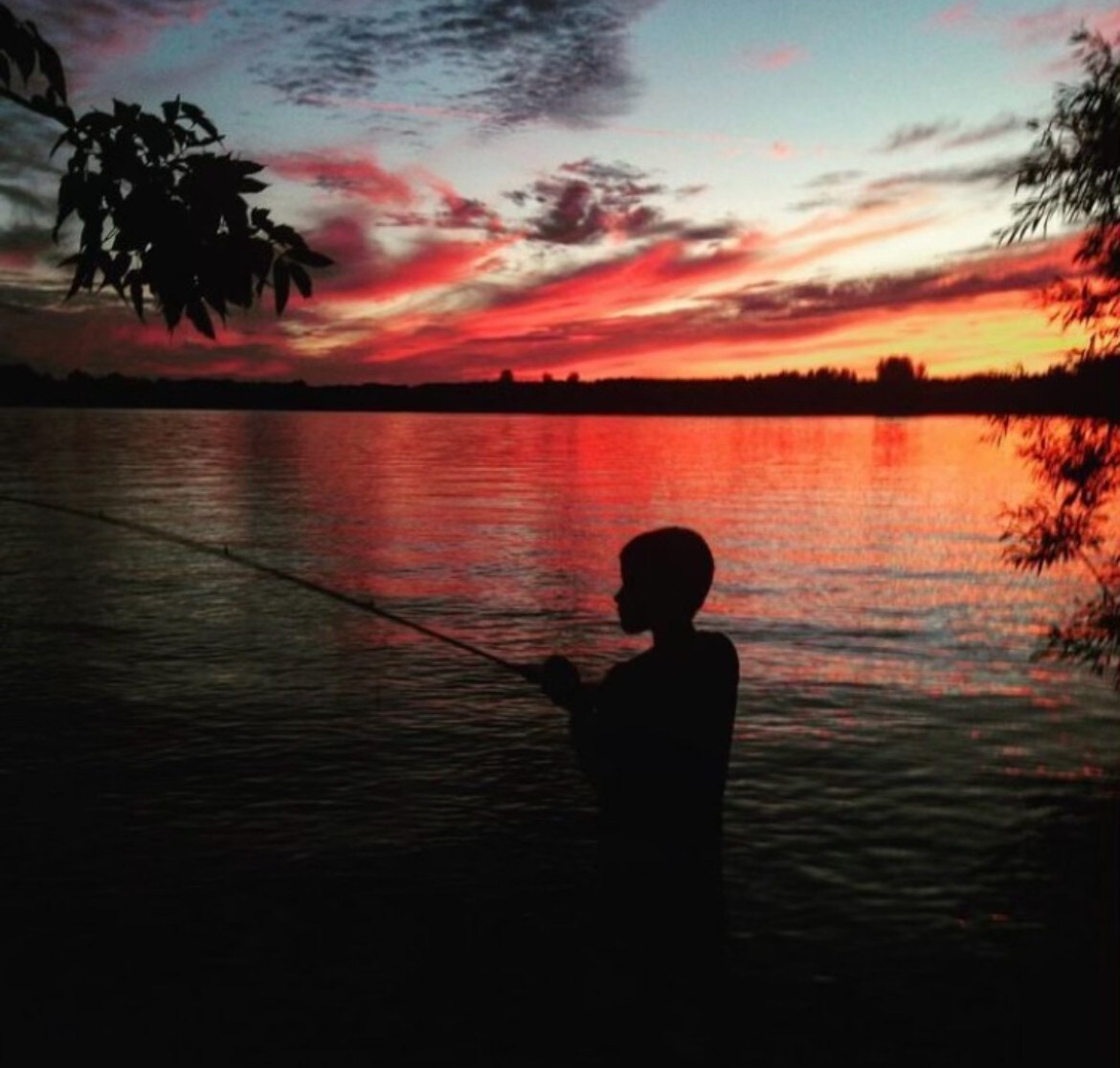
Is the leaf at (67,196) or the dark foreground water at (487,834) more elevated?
the leaf at (67,196)

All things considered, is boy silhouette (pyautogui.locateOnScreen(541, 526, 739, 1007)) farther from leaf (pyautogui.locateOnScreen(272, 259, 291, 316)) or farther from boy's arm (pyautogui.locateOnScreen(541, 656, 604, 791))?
leaf (pyautogui.locateOnScreen(272, 259, 291, 316))

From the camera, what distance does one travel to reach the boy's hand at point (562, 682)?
555 cm

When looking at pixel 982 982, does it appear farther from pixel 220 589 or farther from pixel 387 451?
pixel 387 451

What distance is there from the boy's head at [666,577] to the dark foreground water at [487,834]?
9.94 ft

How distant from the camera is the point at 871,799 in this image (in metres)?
11.6

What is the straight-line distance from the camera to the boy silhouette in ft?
18.0

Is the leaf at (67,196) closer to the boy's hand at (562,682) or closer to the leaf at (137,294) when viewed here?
the leaf at (137,294)

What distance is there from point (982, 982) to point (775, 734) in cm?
666

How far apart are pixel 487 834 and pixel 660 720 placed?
5.48 m

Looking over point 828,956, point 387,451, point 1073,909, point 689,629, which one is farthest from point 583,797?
point 387,451

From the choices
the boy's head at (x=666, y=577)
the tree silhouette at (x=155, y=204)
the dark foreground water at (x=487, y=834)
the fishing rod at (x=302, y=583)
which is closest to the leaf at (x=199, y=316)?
the tree silhouette at (x=155, y=204)

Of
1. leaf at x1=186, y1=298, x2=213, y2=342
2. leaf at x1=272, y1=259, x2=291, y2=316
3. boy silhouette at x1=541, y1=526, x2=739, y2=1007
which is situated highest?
leaf at x1=272, y1=259, x2=291, y2=316

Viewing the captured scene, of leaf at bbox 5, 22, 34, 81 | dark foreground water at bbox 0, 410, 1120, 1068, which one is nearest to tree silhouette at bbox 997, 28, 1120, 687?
dark foreground water at bbox 0, 410, 1120, 1068

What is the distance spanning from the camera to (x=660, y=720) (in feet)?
18.1
